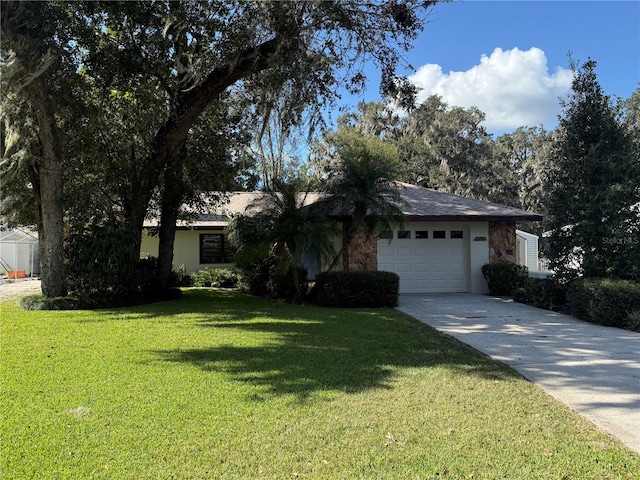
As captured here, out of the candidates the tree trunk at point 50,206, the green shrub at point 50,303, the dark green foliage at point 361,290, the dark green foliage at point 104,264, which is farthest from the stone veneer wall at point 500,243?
the tree trunk at point 50,206

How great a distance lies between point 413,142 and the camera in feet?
101

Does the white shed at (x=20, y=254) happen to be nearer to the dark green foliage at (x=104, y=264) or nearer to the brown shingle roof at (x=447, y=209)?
the brown shingle roof at (x=447, y=209)

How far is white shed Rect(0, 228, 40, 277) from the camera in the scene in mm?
21234

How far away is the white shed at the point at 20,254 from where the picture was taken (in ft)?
69.7

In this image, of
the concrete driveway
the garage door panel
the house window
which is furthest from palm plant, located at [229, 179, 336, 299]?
the house window

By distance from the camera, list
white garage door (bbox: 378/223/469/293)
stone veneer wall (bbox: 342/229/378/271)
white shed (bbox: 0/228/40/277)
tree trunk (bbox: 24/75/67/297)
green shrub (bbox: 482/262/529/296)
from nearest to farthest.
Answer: tree trunk (bbox: 24/75/67/297) < green shrub (bbox: 482/262/529/296) < stone veneer wall (bbox: 342/229/378/271) < white garage door (bbox: 378/223/469/293) < white shed (bbox: 0/228/40/277)

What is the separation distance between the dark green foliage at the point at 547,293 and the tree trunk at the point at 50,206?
11542 millimetres

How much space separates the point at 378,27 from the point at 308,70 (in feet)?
5.85

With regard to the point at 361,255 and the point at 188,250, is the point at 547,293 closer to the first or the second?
the point at 361,255

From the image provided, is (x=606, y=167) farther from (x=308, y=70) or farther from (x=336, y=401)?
(x=336, y=401)

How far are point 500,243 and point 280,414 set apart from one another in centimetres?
1190

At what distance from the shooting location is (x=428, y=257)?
14.3 metres

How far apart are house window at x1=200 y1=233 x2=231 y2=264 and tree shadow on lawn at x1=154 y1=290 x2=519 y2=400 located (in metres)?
9.57

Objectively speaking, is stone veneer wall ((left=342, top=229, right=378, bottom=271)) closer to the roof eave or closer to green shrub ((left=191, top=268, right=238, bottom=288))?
the roof eave
